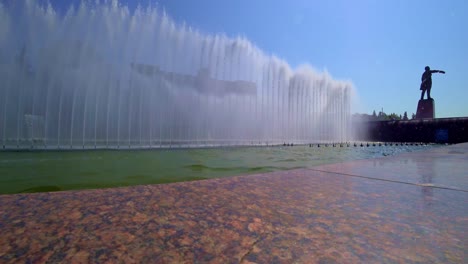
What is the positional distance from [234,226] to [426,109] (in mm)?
36752

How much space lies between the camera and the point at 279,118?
20.0m

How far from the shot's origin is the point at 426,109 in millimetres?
30344

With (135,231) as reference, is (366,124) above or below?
above

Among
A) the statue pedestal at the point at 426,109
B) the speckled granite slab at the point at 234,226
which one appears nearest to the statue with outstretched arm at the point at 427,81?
the statue pedestal at the point at 426,109

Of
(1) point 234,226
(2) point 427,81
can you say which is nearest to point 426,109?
(2) point 427,81

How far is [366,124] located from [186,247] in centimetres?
3461

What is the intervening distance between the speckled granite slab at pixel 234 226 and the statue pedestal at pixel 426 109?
35067 millimetres

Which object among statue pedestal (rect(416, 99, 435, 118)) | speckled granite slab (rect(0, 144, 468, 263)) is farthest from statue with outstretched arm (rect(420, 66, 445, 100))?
speckled granite slab (rect(0, 144, 468, 263))

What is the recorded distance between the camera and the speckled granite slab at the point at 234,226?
0.96m

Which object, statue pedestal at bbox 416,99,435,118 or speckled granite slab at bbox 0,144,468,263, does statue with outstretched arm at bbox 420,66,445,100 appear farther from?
speckled granite slab at bbox 0,144,468,263

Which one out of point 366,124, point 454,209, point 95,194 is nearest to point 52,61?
point 95,194

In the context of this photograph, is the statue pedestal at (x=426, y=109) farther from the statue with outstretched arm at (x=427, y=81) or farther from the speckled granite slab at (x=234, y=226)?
the speckled granite slab at (x=234, y=226)

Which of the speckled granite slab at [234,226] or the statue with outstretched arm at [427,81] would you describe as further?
the statue with outstretched arm at [427,81]

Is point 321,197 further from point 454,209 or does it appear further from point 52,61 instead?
point 52,61
